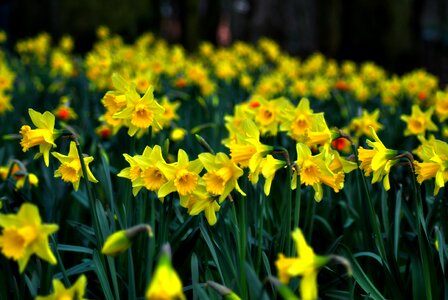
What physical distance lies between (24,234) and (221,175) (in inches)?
21.2

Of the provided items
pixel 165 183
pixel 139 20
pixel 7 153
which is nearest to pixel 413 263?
pixel 165 183

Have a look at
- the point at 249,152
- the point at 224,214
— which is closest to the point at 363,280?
the point at 249,152

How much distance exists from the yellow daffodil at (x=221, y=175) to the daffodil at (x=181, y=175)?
1.9 inches

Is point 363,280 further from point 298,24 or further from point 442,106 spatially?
point 298,24

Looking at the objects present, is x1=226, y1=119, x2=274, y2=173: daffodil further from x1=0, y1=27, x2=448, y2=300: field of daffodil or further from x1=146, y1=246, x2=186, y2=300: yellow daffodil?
x1=146, y1=246, x2=186, y2=300: yellow daffodil

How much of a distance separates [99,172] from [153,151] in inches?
25.7

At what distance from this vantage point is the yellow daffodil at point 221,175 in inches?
58.2

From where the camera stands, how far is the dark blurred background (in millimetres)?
8406

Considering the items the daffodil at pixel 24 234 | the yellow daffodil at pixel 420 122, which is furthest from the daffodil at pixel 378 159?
the yellow daffodil at pixel 420 122

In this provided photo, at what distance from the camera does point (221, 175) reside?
1470 millimetres

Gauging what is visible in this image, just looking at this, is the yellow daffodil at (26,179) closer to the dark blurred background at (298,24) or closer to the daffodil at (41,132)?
the daffodil at (41,132)

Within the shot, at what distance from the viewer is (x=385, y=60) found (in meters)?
9.68

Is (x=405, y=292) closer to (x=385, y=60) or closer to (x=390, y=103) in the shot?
(x=390, y=103)

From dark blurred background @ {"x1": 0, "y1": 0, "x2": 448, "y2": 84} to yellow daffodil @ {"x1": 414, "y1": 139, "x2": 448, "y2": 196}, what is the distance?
7.34 metres
